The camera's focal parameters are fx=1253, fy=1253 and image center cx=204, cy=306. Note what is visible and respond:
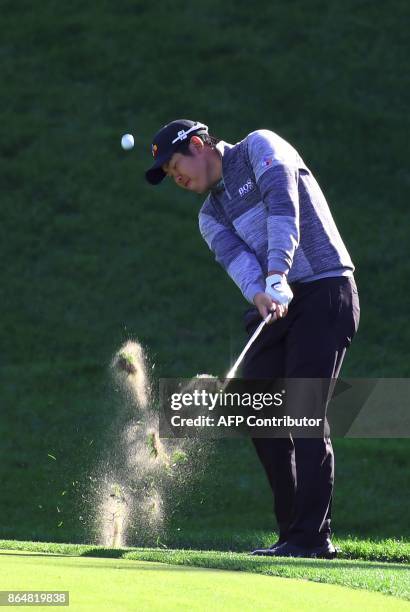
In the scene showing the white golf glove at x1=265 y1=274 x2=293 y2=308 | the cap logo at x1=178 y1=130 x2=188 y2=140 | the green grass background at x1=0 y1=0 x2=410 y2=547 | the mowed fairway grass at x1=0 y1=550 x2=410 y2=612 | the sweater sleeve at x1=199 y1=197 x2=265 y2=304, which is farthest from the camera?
the green grass background at x1=0 y1=0 x2=410 y2=547

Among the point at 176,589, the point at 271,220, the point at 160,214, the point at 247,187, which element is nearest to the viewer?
the point at 176,589

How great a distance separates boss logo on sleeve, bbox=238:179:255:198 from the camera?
17.0 feet

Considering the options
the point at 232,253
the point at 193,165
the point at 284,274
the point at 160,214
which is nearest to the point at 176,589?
the point at 284,274

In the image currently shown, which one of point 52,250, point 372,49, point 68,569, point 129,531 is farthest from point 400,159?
point 68,569

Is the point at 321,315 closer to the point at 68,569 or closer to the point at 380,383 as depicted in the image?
the point at 68,569

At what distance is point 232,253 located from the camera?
17.3 feet

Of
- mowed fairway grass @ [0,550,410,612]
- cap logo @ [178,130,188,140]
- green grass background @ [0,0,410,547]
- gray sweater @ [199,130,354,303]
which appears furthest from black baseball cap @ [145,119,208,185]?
green grass background @ [0,0,410,547]

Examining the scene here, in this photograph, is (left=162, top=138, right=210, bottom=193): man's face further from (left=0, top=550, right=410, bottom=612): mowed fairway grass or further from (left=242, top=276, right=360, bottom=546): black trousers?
(left=0, top=550, right=410, bottom=612): mowed fairway grass

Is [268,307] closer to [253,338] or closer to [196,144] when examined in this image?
[253,338]

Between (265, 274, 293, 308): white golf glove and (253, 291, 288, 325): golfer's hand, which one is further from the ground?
(265, 274, 293, 308): white golf glove

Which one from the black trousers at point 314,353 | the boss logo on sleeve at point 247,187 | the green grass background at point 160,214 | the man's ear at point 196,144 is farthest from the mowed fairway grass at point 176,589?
the green grass background at point 160,214

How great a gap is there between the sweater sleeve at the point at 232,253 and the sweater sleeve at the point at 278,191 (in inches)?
8.4

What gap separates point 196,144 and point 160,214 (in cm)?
973

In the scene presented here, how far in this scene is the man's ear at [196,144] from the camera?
5.20m
